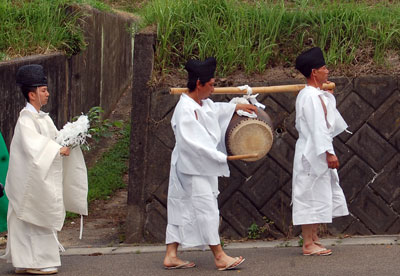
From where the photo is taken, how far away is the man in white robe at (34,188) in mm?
6812

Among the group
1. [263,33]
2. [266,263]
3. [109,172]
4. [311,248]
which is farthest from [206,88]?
[109,172]

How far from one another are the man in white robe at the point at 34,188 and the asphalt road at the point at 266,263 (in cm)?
27

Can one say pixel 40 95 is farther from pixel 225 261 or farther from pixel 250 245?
pixel 250 245

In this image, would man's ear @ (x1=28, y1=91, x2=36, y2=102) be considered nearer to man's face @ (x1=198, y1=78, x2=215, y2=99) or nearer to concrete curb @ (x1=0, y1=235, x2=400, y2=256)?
man's face @ (x1=198, y1=78, x2=215, y2=99)

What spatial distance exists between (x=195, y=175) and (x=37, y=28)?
15.8 ft

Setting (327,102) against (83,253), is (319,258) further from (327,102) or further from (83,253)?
(83,253)

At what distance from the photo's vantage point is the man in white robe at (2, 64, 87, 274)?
681 centimetres

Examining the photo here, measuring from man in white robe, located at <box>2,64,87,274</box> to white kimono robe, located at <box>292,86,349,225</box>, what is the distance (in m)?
2.01

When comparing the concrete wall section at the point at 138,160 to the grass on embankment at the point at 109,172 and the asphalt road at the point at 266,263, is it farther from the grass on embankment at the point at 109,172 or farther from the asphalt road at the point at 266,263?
the grass on embankment at the point at 109,172

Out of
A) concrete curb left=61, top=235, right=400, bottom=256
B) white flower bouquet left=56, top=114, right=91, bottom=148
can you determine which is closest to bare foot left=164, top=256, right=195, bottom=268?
concrete curb left=61, top=235, right=400, bottom=256

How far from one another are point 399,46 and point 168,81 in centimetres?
247

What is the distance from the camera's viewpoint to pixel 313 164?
7.15m

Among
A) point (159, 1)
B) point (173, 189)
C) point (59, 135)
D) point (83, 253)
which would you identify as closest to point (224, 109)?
point (173, 189)

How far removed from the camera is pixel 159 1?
923 cm
